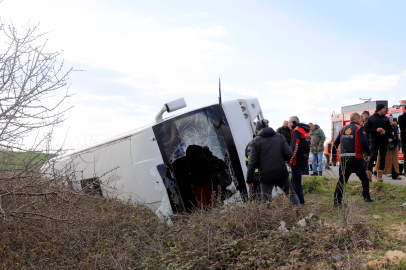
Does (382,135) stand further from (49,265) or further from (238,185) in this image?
(49,265)

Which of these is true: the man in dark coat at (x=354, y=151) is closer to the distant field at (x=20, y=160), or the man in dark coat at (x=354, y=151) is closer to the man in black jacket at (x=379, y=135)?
the man in black jacket at (x=379, y=135)

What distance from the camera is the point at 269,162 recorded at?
5.36m

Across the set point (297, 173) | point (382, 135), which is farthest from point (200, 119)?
point (382, 135)

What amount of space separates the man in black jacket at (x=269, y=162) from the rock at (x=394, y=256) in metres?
1.78

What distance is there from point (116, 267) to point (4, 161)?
239cm

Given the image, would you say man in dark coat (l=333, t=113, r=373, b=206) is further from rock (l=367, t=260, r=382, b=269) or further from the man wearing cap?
rock (l=367, t=260, r=382, b=269)

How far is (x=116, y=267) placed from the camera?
4.04 m

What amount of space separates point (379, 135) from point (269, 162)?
14.2ft

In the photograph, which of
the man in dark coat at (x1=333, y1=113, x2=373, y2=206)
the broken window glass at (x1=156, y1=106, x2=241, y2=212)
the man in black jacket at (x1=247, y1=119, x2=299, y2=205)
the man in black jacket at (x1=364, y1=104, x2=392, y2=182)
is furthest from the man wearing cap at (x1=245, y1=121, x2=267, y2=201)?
the man in black jacket at (x1=364, y1=104, x2=392, y2=182)

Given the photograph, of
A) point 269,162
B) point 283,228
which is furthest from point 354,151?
point 283,228

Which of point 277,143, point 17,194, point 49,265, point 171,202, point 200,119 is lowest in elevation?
point 49,265

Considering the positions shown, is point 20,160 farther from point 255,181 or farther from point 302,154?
point 302,154

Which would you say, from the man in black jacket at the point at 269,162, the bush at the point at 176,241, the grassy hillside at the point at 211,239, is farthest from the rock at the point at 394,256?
the man in black jacket at the point at 269,162

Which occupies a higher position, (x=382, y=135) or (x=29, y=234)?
(x=382, y=135)
